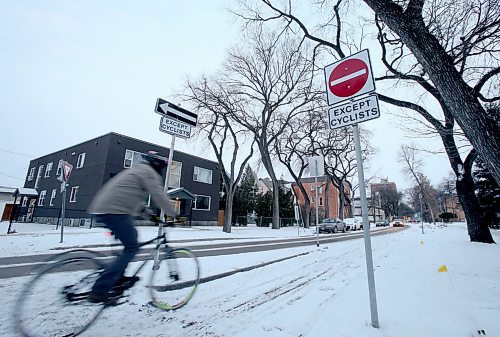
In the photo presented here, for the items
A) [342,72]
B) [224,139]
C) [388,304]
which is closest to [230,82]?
[224,139]

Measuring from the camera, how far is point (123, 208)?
3045mm

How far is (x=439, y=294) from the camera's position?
3805 mm

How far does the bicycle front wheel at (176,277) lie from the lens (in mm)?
3605

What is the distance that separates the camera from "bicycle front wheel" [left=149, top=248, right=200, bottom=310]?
11.8ft

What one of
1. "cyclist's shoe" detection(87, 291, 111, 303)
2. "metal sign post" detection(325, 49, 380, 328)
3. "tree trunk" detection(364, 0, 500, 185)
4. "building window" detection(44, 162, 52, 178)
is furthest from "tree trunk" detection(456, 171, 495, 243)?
A: "building window" detection(44, 162, 52, 178)

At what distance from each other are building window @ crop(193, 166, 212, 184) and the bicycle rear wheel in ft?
86.0

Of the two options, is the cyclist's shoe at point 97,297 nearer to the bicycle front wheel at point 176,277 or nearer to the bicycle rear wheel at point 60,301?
the bicycle rear wheel at point 60,301

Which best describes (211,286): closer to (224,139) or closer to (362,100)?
(362,100)

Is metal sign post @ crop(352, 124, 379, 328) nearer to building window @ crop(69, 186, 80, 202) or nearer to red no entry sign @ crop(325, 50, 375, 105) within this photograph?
red no entry sign @ crop(325, 50, 375, 105)

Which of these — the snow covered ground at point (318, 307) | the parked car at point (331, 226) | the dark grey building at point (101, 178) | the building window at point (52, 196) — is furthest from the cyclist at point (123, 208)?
the building window at point (52, 196)

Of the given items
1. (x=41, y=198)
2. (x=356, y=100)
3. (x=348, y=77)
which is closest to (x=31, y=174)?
(x=41, y=198)

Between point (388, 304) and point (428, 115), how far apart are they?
818 cm

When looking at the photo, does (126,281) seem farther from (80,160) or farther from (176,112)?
(80,160)

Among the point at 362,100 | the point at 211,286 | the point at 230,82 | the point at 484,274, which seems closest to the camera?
the point at 362,100
